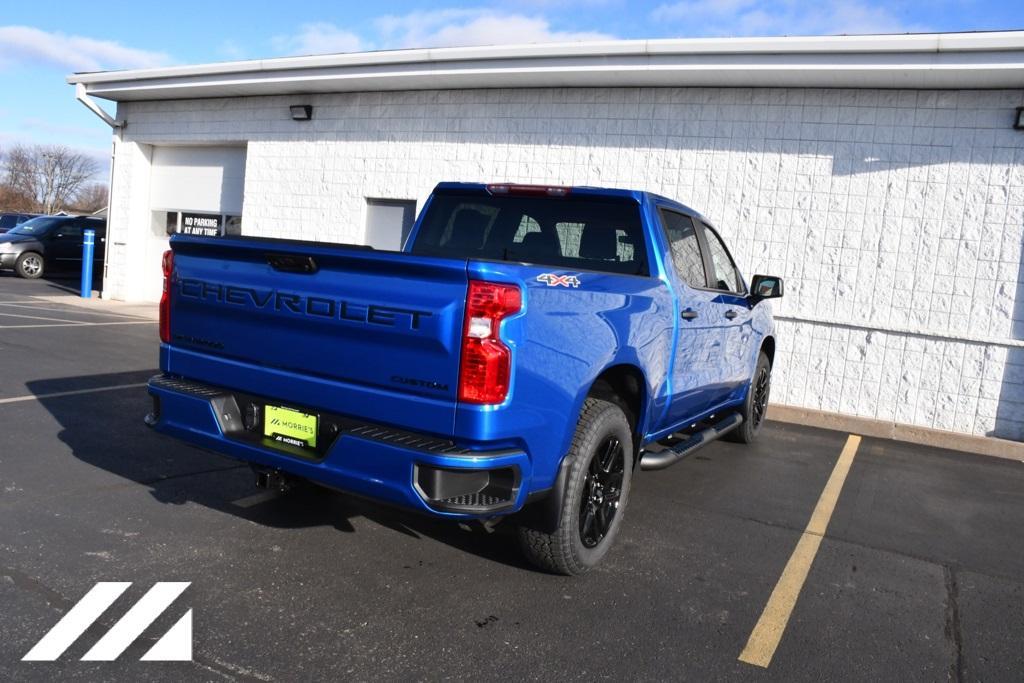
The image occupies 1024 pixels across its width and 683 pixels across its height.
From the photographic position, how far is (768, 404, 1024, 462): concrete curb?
8352mm

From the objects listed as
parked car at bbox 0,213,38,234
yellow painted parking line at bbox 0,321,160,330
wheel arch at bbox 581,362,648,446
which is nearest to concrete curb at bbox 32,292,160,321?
yellow painted parking line at bbox 0,321,160,330

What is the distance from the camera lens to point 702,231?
589cm

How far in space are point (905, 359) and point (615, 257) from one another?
18.7 ft

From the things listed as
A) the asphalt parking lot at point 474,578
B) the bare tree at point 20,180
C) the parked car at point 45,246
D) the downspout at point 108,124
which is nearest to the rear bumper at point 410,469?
the asphalt parking lot at point 474,578

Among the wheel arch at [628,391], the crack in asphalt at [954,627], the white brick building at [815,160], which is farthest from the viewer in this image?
the white brick building at [815,160]

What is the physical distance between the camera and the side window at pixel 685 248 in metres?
5.14

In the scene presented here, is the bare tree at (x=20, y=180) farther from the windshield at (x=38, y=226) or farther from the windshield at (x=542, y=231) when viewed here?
the windshield at (x=542, y=231)

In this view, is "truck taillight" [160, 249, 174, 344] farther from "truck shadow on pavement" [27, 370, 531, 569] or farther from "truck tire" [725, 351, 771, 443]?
"truck tire" [725, 351, 771, 443]

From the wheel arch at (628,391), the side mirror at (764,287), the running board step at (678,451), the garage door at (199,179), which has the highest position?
the garage door at (199,179)

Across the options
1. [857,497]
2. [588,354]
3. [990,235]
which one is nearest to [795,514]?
[857,497]

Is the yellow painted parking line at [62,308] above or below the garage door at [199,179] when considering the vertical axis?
below

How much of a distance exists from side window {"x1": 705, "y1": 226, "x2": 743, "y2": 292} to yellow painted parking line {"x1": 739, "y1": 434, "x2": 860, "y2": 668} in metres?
1.69

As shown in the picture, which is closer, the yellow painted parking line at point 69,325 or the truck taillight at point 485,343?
Result: the truck taillight at point 485,343

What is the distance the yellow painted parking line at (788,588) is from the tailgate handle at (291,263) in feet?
8.01
